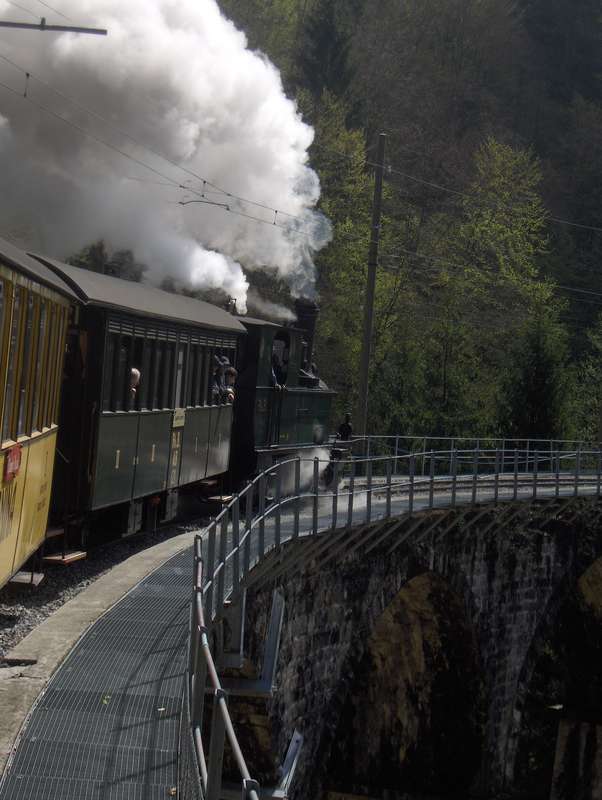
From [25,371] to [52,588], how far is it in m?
3.07

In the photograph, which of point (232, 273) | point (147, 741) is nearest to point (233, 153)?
point (232, 273)

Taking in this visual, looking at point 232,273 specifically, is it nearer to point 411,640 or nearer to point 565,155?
point 411,640

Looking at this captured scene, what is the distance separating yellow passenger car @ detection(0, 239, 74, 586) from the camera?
314 inches

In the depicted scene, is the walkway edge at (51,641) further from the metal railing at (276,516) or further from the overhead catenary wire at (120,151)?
the overhead catenary wire at (120,151)

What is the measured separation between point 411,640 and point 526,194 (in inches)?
1184

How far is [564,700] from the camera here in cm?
2630

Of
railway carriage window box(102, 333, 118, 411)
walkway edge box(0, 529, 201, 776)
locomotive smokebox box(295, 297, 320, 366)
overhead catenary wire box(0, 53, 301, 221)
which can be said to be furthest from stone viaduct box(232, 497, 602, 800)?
overhead catenary wire box(0, 53, 301, 221)

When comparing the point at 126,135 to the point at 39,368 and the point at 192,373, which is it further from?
the point at 39,368

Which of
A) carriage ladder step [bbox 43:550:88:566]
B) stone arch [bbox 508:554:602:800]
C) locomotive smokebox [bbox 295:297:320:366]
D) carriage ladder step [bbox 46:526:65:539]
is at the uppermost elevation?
locomotive smokebox [bbox 295:297:320:366]

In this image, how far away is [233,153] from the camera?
26219mm

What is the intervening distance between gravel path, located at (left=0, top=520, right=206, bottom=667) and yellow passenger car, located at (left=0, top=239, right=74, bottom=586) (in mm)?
421

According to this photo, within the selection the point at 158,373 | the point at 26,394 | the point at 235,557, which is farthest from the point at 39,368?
the point at 158,373

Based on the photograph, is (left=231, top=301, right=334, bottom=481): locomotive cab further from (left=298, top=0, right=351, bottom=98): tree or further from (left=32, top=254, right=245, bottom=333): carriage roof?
(left=298, top=0, right=351, bottom=98): tree

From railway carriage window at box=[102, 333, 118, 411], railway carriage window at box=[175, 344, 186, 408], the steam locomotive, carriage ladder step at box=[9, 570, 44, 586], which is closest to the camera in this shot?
the steam locomotive
